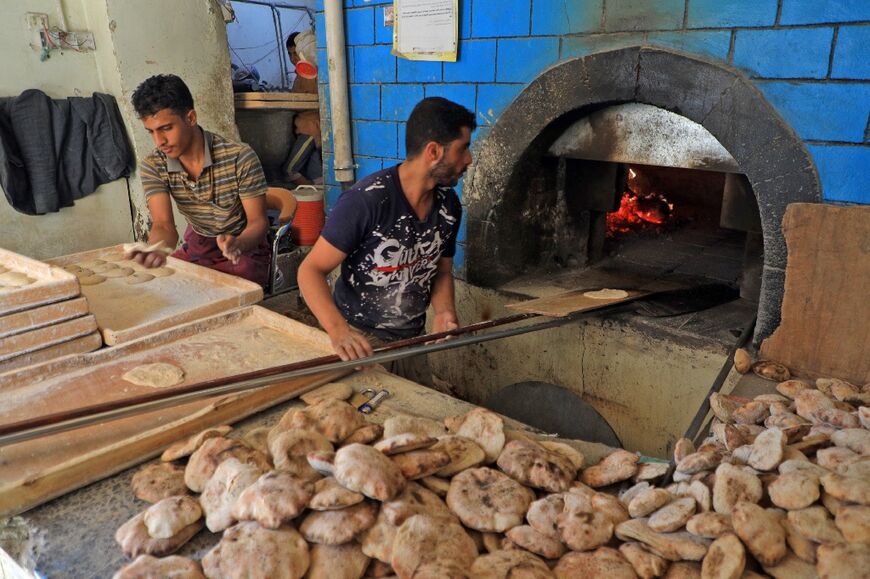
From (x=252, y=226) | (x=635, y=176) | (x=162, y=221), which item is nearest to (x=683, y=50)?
(x=635, y=176)

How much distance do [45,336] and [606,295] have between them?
7.79 ft

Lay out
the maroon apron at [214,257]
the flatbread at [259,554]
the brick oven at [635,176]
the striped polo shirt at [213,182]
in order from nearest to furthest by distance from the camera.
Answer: the flatbread at [259,554], the brick oven at [635,176], the striped polo shirt at [213,182], the maroon apron at [214,257]

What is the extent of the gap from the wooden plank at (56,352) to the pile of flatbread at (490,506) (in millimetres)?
717

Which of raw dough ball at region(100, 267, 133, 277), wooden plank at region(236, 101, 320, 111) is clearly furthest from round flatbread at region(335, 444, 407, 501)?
wooden plank at region(236, 101, 320, 111)

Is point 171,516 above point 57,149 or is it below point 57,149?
below

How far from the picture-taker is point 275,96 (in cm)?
562

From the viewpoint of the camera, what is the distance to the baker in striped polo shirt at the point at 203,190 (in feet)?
9.86

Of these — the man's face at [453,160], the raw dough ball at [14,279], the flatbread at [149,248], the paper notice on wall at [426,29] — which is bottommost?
the flatbread at [149,248]

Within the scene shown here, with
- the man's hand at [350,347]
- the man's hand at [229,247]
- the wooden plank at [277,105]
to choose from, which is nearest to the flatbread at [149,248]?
the man's hand at [229,247]

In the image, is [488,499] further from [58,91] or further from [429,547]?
[58,91]

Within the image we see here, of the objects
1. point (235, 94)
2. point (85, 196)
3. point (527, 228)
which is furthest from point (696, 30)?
point (85, 196)

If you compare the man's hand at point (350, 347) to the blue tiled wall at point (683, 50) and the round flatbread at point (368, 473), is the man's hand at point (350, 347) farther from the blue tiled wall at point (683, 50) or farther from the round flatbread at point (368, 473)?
the blue tiled wall at point (683, 50)

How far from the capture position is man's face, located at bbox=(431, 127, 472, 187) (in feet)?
7.70

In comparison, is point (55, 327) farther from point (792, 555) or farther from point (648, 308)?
point (648, 308)
